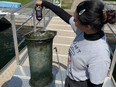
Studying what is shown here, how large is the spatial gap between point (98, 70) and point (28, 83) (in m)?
2.08

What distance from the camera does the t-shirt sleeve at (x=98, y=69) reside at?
5.95 feet

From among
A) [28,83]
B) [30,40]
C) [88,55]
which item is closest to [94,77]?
[88,55]

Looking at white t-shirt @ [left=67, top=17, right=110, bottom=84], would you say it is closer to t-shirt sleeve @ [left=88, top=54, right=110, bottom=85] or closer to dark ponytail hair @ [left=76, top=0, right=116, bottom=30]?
t-shirt sleeve @ [left=88, top=54, right=110, bottom=85]

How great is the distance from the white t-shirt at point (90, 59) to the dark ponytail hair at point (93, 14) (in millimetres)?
195

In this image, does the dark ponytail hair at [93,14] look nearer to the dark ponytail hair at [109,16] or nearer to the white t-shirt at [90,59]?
the dark ponytail hair at [109,16]

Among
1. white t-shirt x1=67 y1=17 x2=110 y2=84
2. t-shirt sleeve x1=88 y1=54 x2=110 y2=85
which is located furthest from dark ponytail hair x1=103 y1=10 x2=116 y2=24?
t-shirt sleeve x1=88 y1=54 x2=110 y2=85

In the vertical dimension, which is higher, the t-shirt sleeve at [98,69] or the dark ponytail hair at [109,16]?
the dark ponytail hair at [109,16]

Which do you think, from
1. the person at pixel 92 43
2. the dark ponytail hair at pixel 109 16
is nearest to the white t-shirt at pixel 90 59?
the person at pixel 92 43

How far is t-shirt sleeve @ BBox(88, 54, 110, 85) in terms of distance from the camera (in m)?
1.81

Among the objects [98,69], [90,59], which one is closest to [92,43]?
[90,59]

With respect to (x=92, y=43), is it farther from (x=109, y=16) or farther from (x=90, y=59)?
(x=109, y=16)

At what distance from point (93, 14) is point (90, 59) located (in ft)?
1.42

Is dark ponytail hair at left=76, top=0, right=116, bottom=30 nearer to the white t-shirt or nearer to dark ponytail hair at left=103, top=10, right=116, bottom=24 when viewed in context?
dark ponytail hair at left=103, top=10, right=116, bottom=24

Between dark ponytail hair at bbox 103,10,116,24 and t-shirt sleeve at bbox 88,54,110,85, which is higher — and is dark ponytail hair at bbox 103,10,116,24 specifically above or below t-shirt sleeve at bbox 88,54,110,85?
above
